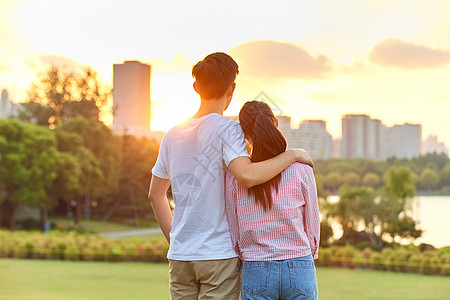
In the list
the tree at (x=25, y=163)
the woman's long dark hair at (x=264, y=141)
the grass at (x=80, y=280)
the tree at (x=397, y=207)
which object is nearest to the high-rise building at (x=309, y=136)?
the grass at (x=80, y=280)

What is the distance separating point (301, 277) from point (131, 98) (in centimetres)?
2283

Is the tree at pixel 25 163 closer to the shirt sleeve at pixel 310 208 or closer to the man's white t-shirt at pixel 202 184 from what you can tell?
the man's white t-shirt at pixel 202 184

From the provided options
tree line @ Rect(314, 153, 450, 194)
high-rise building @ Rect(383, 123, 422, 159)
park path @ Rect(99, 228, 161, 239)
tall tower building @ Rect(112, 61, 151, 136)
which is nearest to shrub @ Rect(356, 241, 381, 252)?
tree line @ Rect(314, 153, 450, 194)

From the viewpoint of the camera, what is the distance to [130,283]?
23.3 ft

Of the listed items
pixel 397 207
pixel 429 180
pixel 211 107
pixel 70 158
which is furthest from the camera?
pixel 70 158

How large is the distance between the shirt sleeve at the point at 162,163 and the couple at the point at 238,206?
7 cm

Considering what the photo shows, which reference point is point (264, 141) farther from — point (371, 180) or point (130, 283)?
point (371, 180)

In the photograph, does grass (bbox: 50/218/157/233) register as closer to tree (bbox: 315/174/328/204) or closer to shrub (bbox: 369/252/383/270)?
tree (bbox: 315/174/328/204)

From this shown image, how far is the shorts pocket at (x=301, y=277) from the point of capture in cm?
142

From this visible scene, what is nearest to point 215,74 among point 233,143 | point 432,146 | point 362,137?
point 233,143

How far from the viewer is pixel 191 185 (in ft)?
4.92

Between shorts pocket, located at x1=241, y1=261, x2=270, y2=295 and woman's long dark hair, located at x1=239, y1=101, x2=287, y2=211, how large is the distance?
0.16 meters

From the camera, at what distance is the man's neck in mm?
1520

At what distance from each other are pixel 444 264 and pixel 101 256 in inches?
226
